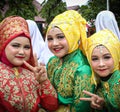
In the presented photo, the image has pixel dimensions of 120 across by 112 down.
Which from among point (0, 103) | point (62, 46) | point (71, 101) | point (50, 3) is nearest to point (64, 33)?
point (62, 46)

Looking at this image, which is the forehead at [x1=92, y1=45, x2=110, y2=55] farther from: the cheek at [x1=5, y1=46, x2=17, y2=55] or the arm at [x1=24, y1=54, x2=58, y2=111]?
the cheek at [x1=5, y1=46, x2=17, y2=55]

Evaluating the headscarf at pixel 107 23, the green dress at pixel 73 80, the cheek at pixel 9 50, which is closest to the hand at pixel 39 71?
the cheek at pixel 9 50

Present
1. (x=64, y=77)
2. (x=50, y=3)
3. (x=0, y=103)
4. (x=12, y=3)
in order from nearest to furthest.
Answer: (x=0, y=103) → (x=64, y=77) → (x=12, y=3) → (x=50, y=3)

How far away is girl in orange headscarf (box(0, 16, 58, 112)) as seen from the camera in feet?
9.40

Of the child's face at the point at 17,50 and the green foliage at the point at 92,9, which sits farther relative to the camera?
the green foliage at the point at 92,9

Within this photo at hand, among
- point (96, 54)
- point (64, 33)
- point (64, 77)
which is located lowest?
point (64, 77)

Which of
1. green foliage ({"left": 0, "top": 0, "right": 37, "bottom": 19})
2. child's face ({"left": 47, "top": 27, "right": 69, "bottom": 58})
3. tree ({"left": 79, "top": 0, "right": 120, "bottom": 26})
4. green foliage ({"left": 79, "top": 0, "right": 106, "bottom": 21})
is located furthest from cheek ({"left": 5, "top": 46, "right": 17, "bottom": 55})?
tree ({"left": 79, "top": 0, "right": 120, "bottom": 26})

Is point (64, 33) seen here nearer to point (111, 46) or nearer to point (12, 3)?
point (111, 46)

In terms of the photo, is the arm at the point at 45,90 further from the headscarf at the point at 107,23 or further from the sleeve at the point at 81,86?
the headscarf at the point at 107,23

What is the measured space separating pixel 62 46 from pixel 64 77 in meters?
0.31

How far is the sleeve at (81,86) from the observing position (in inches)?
124

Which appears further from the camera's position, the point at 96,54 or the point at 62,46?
the point at 62,46

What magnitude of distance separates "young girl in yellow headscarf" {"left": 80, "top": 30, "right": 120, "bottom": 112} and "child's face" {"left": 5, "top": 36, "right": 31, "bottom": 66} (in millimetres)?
658

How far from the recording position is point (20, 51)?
293 cm
